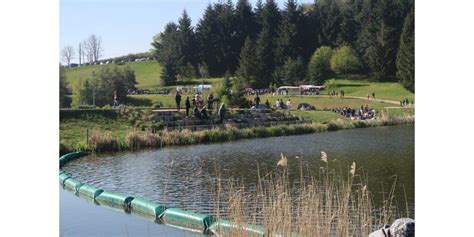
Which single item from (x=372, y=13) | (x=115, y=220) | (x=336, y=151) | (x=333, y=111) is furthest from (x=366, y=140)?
(x=372, y=13)

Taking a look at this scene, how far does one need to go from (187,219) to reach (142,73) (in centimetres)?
2166

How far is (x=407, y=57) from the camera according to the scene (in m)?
21.8

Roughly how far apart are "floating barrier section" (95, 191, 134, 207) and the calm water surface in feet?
1.27

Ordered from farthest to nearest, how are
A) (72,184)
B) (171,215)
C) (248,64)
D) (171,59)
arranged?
(171,59), (248,64), (72,184), (171,215)

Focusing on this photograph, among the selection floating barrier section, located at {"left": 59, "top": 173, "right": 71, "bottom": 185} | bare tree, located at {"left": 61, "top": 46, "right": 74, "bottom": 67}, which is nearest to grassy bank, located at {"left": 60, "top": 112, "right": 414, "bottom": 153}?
floating barrier section, located at {"left": 59, "top": 173, "right": 71, "bottom": 185}

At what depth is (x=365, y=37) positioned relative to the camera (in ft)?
74.8

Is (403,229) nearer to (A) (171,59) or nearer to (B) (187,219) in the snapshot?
(B) (187,219)

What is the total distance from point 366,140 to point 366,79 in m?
10.6

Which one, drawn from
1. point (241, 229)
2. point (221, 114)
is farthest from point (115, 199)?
point (221, 114)

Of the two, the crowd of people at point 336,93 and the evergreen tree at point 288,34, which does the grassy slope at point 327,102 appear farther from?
the evergreen tree at point 288,34

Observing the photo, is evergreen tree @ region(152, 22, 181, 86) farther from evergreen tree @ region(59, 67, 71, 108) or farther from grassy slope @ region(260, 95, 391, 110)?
evergreen tree @ region(59, 67, 71, 108)

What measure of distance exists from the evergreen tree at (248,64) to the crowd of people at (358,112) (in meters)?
3.65
